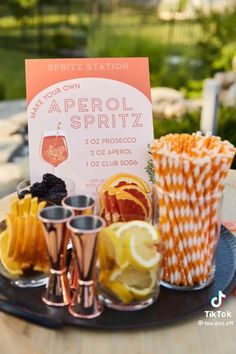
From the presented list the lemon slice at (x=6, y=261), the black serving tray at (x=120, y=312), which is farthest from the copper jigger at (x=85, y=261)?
the lemon slice at (x=6, y=261)

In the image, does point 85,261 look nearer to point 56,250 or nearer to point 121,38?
point 56,250

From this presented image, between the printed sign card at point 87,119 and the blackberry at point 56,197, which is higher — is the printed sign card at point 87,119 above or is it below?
above

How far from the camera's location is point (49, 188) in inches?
44.8

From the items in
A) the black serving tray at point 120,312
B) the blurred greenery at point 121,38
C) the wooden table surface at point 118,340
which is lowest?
the wooden table surface at point 118,340

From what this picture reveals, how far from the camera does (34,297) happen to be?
38.9 inches

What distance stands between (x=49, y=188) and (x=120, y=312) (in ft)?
1.06

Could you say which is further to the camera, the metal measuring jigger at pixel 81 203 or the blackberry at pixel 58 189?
the blackberry at pixel 58 189

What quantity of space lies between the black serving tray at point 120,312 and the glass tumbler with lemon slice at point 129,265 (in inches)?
1.0

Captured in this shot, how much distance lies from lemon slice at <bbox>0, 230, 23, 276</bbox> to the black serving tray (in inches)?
1.1

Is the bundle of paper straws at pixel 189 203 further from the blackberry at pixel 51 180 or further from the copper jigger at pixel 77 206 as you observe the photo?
the blackberry at pixel 51 180

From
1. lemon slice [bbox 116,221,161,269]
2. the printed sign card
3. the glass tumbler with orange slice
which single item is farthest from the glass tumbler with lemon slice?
the printed sign card

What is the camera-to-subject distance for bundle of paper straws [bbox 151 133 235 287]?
0.94 metres

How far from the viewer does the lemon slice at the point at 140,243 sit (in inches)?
35.8

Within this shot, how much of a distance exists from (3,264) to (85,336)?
0.23 metres
